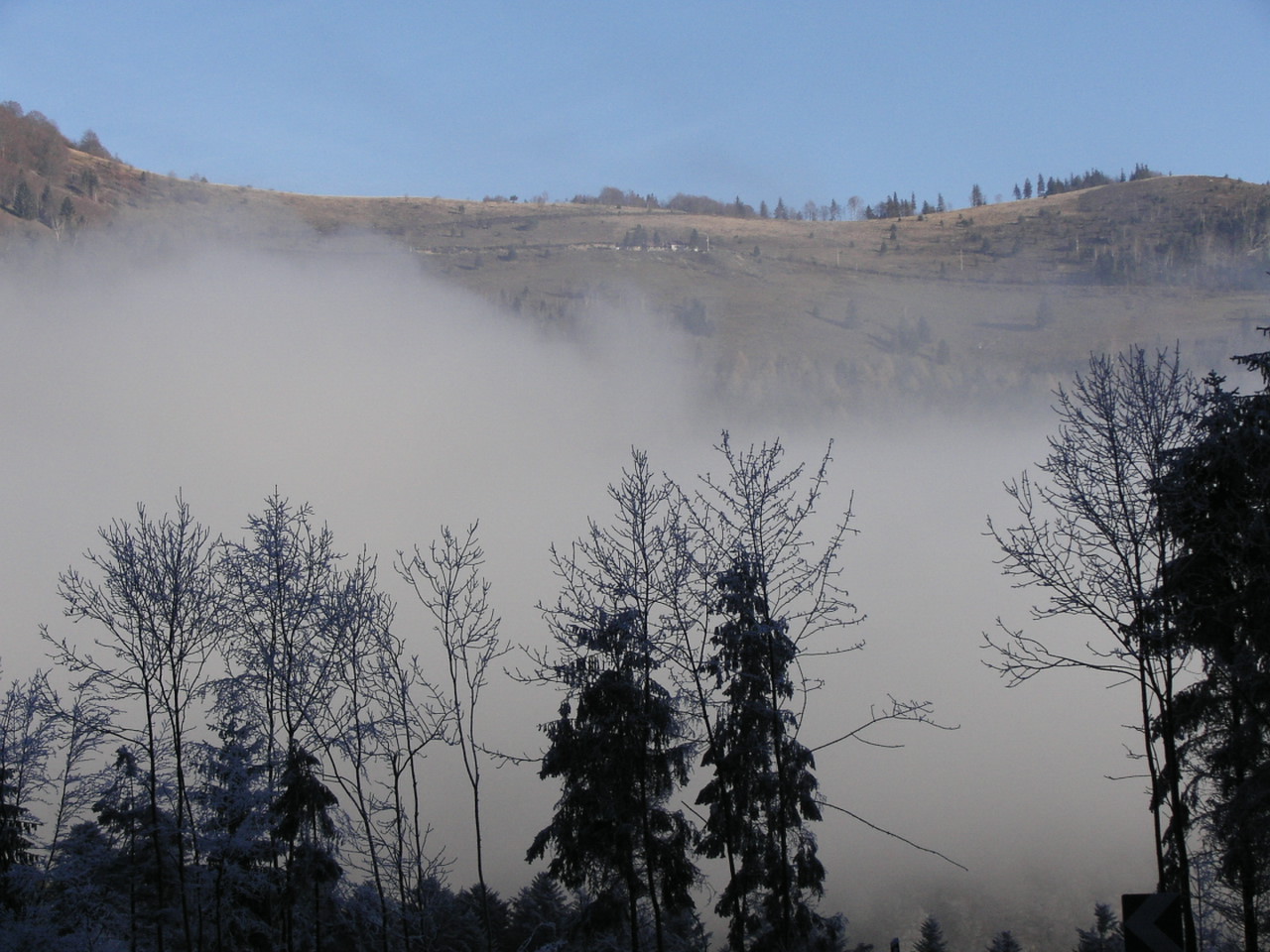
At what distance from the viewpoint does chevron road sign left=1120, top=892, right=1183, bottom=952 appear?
5711 millimetres

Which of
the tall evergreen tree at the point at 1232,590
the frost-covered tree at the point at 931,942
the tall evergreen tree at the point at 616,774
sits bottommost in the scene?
the frost-covered tree at the point at 931,942

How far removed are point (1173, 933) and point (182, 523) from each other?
2208 cm

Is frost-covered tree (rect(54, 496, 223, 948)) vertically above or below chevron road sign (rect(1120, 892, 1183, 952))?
below

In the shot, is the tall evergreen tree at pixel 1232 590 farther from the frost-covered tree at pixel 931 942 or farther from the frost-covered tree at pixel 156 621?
the frost-covered tree at pixel 931 942

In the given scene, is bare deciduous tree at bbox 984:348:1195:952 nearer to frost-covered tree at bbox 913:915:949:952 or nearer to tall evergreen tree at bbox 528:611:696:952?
tall evergreen tree at bbox 528:611:696:952

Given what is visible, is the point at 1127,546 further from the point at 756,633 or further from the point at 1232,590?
the point at 756,633

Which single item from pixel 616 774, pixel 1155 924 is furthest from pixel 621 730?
pixel 1155 924

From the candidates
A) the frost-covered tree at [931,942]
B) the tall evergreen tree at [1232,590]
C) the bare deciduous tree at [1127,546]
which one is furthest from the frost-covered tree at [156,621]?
the frost-covered tree at [931,942]

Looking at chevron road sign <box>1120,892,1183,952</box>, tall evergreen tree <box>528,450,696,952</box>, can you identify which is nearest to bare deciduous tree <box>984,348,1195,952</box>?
tall evergreen tree <box>528,450,696,952</box>

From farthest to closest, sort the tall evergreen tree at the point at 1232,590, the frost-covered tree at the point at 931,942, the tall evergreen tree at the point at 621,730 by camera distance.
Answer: the frost-covered tree at the point at 931,942
the tall evergreen tree at the point at 621,730
the tall evergreen tree at the point at 1232,590

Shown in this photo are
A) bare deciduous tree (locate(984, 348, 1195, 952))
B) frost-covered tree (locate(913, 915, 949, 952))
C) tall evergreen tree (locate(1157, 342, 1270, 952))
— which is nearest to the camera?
tall evergreen tree (locate(1157, 342, 1270, 952))

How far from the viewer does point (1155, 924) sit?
5.82m

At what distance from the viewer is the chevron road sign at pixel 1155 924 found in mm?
5711

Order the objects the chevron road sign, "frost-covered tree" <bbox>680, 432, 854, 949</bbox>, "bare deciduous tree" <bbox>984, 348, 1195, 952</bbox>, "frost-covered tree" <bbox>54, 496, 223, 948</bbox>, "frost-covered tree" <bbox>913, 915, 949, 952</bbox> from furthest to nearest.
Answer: "frost-covered tree" <bbox>913, 915, 949, 952</bbox> < "frost-covered tree" <bbox>54, 496, 223, 948</bbox> < "frost-covered tree" <bbox>680, 432, 854, 949</bbox> < "bare deciduous tree" <bbox>984, 348, 1195, 952</bbox> < the chevron road sign
